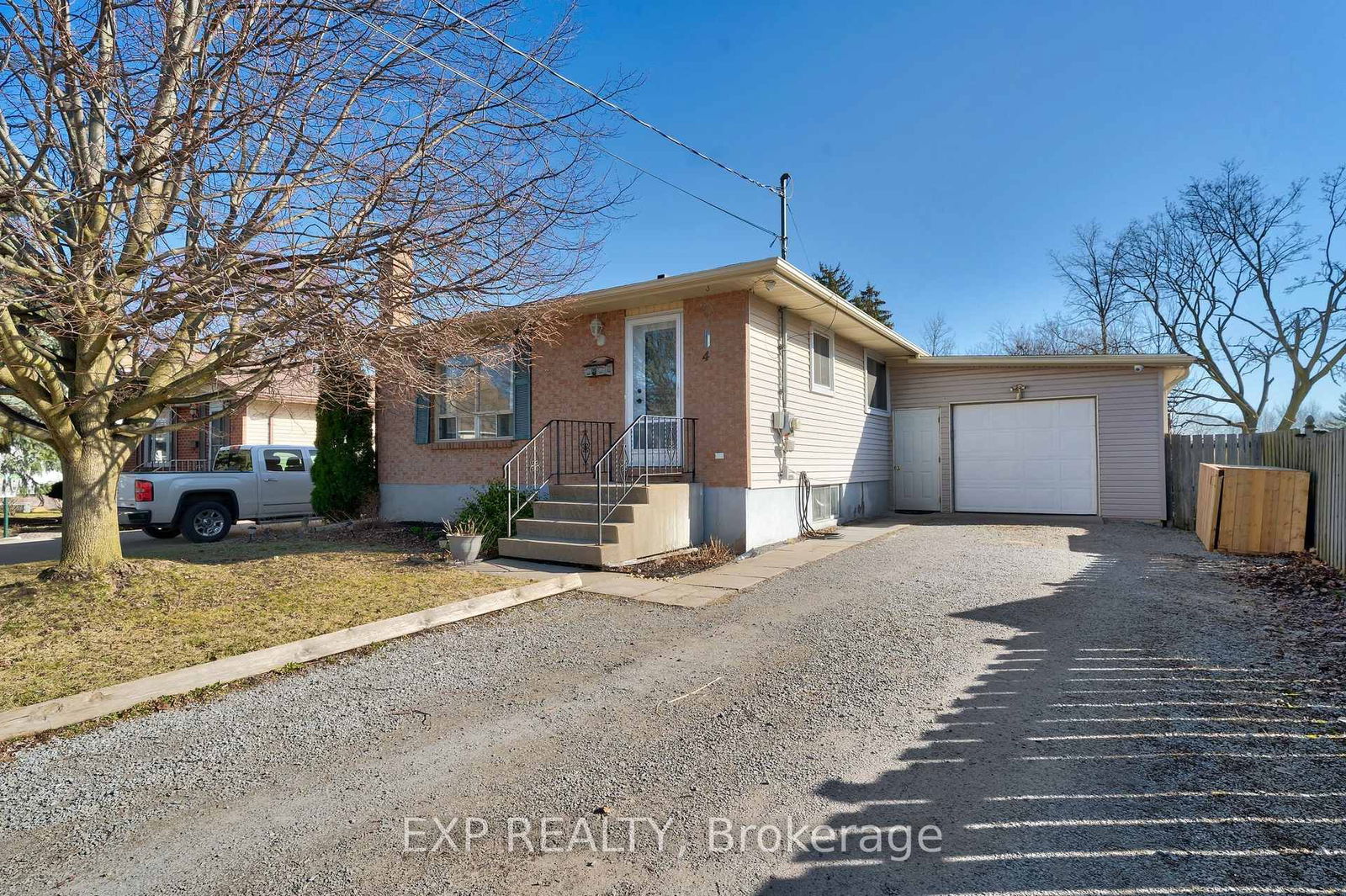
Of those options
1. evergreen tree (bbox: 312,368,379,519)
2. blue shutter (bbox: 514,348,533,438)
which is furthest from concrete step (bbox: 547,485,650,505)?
evergreen tree (bbox: 312,368,379,519)

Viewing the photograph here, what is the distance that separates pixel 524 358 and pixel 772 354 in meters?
3.93

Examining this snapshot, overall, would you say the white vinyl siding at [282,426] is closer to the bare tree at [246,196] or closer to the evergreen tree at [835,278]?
the bare tree at [246,196]

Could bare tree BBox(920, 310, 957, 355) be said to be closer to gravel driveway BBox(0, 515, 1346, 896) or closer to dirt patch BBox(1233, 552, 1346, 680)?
dirt patch BBox(1233, 552, 1346, 680)

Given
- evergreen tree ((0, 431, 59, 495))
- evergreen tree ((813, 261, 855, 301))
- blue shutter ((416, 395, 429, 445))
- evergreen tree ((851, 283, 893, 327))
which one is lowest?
evergreen tree ((0, 431, 59, 495))

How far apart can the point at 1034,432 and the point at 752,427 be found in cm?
723

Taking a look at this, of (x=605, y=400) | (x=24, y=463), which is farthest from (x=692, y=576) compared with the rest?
(x=24, y=463)

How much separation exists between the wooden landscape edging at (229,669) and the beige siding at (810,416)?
4.51 metres

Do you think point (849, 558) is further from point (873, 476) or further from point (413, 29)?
point (413, 29)

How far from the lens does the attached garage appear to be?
1212 centimetres

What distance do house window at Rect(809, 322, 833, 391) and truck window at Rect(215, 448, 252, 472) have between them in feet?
32.5

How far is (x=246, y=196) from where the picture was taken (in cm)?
523

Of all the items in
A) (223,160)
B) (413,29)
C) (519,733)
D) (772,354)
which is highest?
(413,29)

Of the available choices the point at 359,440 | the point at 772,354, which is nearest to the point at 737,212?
the point at 772,354

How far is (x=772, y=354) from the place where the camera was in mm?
9734
